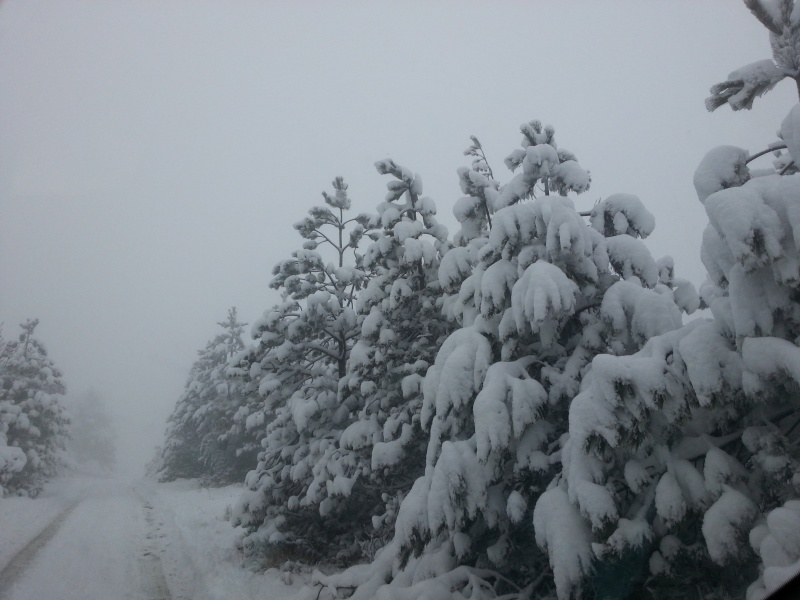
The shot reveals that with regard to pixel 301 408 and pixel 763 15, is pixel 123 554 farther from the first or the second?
pixel 763 15

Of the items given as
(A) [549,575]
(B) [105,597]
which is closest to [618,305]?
(A) [549,575]

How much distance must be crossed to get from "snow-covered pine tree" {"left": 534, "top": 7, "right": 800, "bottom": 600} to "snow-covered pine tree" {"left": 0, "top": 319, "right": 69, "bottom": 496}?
25059 millimetres

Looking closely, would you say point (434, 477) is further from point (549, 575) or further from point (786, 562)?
point (786, 562)

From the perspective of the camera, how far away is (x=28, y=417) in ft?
76.2

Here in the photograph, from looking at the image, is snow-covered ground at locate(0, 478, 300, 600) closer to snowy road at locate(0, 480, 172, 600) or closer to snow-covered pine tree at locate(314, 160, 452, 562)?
snowy road at locate(0, 480, 172, 600)

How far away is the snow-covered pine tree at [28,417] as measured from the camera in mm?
→ 20844

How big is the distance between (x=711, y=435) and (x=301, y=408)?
850 cm

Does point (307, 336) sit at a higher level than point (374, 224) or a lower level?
lower

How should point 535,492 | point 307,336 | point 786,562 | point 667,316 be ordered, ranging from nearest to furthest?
point 786,562
point 667,316
point 535,492
point 307,336

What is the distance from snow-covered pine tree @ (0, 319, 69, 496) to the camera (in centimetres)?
2084

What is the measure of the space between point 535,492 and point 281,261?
8863 millimetres

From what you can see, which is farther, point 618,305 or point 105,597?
point 105,597

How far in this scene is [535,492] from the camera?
5.23 meters

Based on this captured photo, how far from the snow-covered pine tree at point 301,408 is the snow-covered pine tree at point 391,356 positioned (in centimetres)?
58
